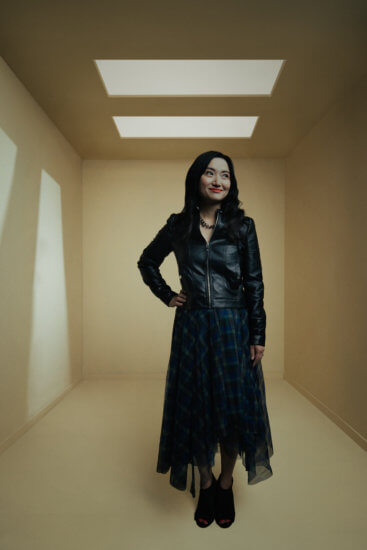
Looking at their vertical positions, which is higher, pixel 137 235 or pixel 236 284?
pixel 137 235

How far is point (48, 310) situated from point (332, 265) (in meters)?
2.47

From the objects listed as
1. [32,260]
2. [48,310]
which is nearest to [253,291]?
[32,260]

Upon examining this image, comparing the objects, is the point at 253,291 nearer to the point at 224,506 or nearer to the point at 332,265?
the point at 224,506

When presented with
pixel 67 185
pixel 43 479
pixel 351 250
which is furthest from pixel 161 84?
pixel 43 479

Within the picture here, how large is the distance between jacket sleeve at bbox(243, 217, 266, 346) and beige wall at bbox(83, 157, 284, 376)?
8.87 ft

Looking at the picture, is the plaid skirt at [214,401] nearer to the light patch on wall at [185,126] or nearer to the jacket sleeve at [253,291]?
the jacket sleeve at [253,291]

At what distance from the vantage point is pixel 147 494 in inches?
74.7

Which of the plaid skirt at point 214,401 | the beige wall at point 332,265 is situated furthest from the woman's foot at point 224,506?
the beige wall at point 332,265

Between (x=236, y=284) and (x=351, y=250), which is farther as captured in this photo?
(x=351, y=250)

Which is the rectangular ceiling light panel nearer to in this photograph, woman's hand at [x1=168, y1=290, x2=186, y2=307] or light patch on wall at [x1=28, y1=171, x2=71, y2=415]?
light patch on wall at [x1=28, y1=171, x2=71, y2=415]

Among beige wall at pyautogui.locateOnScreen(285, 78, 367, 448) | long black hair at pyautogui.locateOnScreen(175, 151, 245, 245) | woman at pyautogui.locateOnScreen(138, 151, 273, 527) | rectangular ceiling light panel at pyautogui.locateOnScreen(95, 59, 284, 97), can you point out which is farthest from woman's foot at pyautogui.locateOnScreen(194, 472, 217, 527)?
rectangular ceiling light panel at pyautogui.locateOnScreen(95, 59, 284, 97)

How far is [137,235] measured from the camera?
4363 mm

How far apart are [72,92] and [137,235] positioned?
1.83m

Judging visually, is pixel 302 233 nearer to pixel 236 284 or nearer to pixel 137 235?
pixel 137 235
